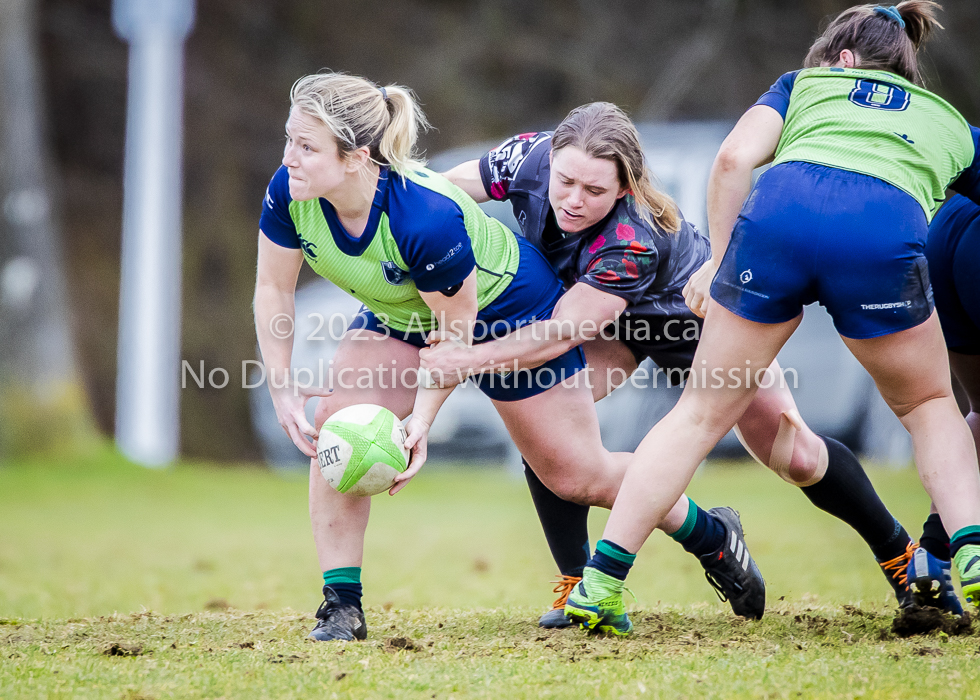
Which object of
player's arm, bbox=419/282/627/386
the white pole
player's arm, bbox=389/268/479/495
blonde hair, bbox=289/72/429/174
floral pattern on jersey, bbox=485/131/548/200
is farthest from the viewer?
the white pole

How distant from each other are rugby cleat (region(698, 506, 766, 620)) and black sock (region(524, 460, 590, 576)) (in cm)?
43

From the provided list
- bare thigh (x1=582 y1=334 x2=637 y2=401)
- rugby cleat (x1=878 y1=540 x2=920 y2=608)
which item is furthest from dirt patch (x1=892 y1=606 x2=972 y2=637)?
bare thigh (x1=582 y1=334 x2=637 y2=401)

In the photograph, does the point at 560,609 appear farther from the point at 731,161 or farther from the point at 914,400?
the point at 731,161

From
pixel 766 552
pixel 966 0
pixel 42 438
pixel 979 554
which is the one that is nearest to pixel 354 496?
pixel 979 554

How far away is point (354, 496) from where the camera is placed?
3.16m

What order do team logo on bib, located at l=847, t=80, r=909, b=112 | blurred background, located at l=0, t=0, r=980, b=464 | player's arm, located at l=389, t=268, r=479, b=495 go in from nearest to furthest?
team logo on bib, located at l=847, t=80, r=909, b=112, player's arm, located at l=389, t=268, r=479, b=495, blurred background, located at l=0, t=0, r=980, b=464

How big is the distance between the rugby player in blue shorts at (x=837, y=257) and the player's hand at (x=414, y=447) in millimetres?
599

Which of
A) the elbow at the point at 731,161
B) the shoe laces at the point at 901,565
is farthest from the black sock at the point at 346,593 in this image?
the shoe laces at the point at 901,565

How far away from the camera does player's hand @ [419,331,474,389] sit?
307 cm

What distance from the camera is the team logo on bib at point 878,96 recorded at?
2781 mm

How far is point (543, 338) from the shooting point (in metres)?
3.16

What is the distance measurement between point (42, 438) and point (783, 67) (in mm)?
9292

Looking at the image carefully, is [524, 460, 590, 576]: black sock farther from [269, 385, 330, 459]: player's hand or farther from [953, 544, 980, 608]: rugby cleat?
[953, 544, 980, 608]: rugby cleat

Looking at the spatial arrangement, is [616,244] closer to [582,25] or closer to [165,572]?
[165,572]
